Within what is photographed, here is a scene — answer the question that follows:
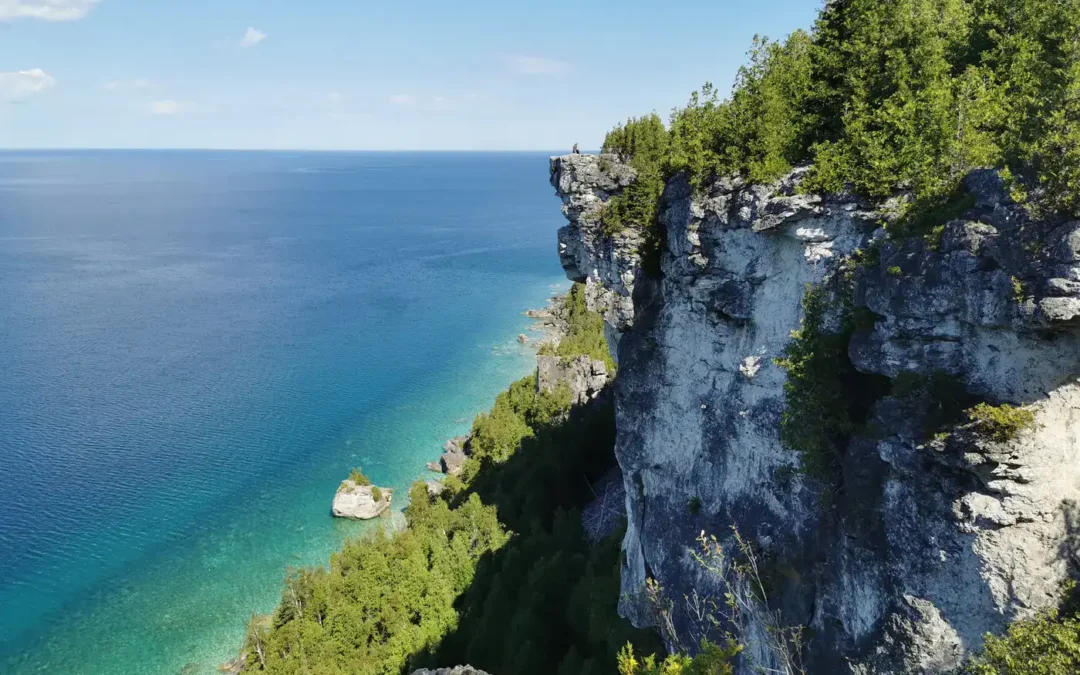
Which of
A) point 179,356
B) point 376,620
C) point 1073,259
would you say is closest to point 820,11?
point 1073,259

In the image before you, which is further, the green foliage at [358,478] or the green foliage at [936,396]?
the green foliage at [358,478]

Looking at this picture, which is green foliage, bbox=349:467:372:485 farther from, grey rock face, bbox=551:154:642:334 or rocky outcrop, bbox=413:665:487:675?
rocky outcrop, bbox=413:665:487:675

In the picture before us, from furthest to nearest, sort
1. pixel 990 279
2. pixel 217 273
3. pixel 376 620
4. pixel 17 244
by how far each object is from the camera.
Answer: pixel 17 244 < pixel 217 273 < pixel 376 620 < pixel 990 279

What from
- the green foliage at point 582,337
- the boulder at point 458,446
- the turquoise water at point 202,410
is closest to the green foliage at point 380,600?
the turquoise water at point 202,410

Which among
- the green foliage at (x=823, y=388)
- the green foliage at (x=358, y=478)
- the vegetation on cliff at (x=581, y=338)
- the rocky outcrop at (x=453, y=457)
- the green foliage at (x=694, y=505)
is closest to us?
the green foliage at (x=823, y=388)

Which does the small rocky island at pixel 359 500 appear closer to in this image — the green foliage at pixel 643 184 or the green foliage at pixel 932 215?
the green foliage at pixel 643 184

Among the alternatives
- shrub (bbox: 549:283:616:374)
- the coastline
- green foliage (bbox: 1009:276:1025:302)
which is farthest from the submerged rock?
green foliage (bbox: 1009:276:1025:302)

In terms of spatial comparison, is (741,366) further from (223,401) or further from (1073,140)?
(223,401)

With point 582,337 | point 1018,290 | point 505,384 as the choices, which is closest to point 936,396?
point 1018,290
